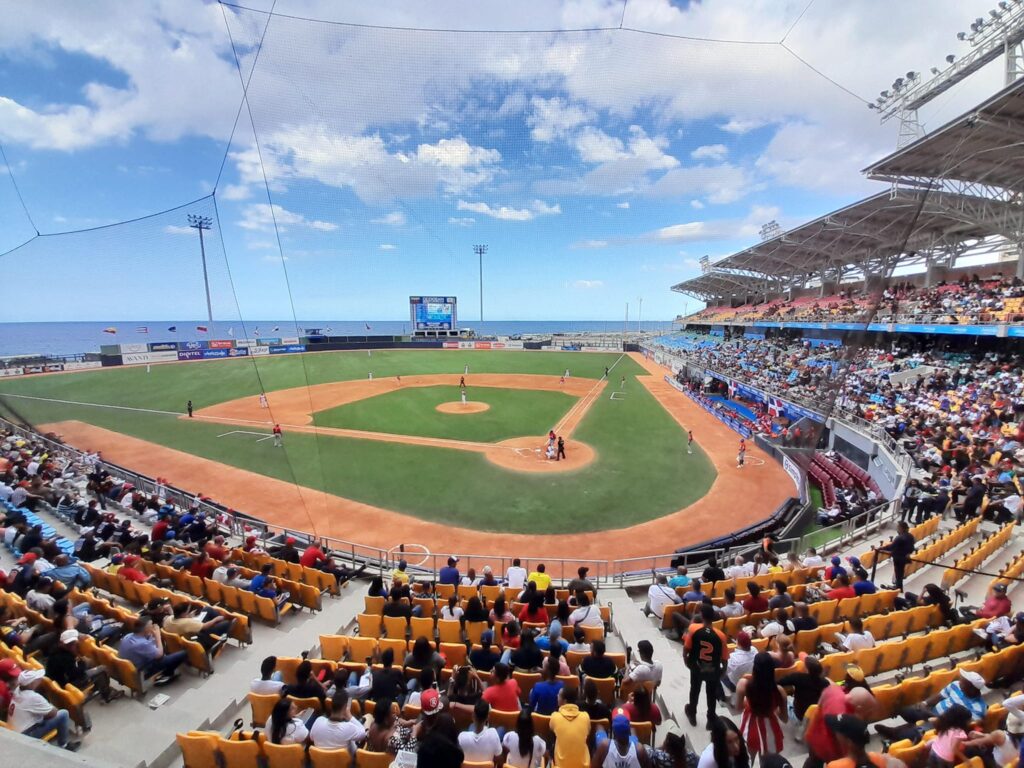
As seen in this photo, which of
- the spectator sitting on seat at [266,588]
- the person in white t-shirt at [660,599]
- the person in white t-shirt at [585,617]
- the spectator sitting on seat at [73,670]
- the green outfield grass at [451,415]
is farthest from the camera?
the green outfield grass at [451,415]

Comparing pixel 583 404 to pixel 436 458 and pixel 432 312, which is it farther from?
pixel 432 312

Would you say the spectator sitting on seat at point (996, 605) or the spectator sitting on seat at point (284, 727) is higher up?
the spectator sitting on seat at point (284, 727)

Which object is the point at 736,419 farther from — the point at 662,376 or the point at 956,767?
the point at 956,767

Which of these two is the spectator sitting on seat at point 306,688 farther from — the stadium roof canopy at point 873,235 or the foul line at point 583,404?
the foul line at point 583,404

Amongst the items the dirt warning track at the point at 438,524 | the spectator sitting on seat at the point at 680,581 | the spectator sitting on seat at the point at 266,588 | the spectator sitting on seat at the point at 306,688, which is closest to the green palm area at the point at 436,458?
the dirt warning track at the point at 438,524

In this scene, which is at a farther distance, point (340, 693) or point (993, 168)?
point (993, 168)

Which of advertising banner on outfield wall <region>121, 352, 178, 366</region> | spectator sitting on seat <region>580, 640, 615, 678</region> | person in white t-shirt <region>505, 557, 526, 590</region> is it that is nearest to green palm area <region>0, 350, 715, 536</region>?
person in white t-shirt <region>505, 557, 526, 590</region>

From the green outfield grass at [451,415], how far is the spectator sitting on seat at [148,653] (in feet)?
63.4

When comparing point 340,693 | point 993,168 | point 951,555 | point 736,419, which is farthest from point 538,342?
point 340,693

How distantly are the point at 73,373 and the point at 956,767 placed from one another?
57.6m

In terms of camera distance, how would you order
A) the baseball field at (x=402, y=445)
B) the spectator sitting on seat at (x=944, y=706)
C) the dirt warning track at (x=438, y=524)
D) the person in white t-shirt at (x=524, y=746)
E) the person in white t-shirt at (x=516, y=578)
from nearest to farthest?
the person in white t-shirt at (x=524, y=746)
the spectator sitting on seat at (x=944, y=706)
the person in white t-shirt at (x=516, y=578)
the dirt warning track at (x=438, y=524)
the baseball field at (x=402, y=445)

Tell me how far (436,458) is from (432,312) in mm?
49277

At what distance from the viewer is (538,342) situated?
79.6 metres

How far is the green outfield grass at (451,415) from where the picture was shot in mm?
27109
